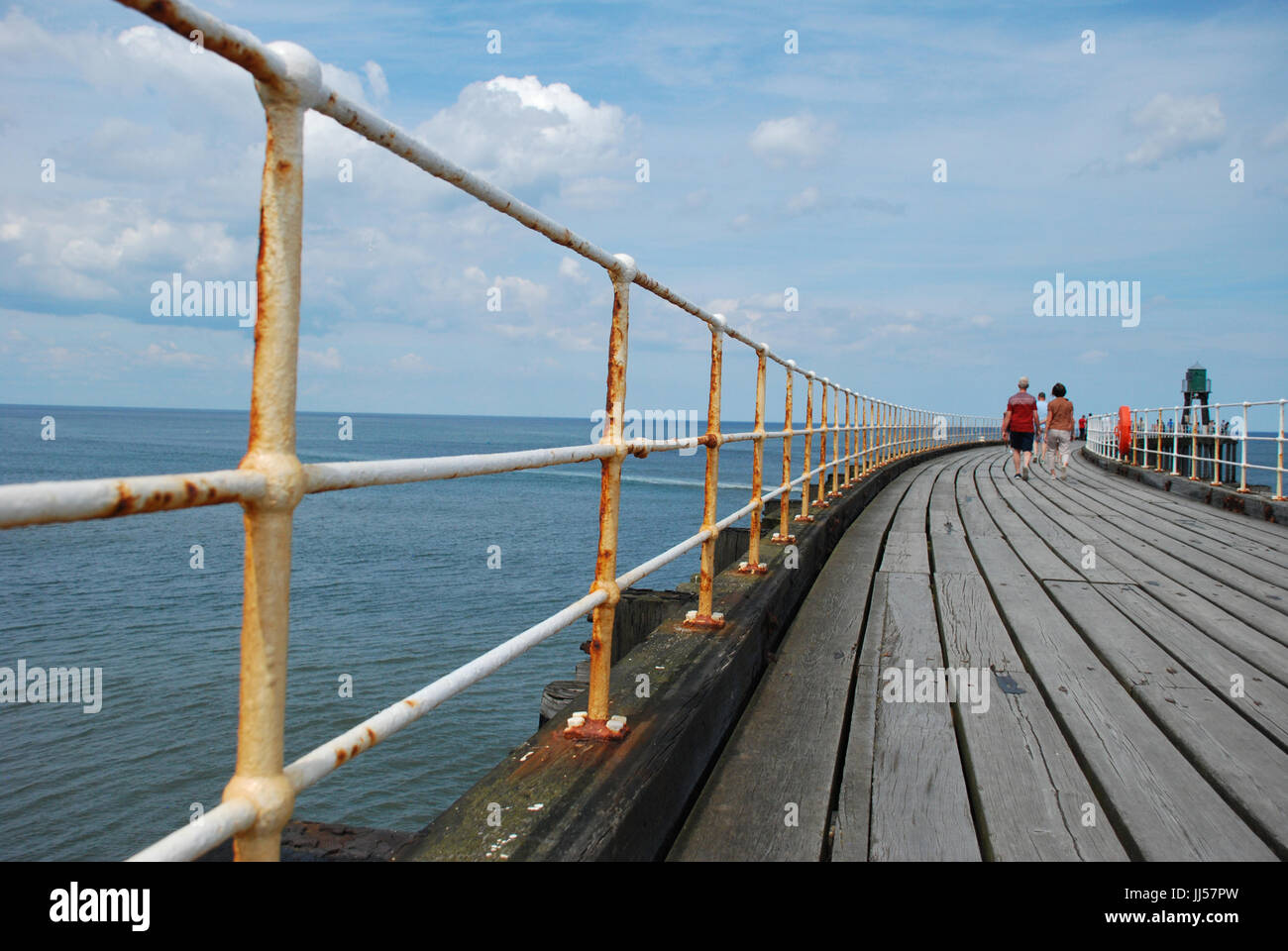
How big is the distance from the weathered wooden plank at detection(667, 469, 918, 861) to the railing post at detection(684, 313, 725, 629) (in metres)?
0.35

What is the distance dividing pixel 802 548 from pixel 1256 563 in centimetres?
338

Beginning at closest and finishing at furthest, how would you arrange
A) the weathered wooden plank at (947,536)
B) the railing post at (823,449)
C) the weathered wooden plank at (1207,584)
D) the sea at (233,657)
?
the weathered wooden plank at (1207,584), the weathered wooden plank at (947,536), the railing post at (823,449), the sea at (233,657)

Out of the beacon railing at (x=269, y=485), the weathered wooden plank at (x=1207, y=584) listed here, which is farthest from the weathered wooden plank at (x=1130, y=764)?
the beacon railing at (x=269, y=485)

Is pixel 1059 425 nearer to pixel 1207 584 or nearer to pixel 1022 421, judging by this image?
pixel 1022 421

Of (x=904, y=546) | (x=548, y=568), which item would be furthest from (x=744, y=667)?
(x=548, y=568)

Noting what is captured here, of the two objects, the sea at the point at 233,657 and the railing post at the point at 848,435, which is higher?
the railing post at the point at 848,435

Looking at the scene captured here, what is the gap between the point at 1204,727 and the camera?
291 centimetres

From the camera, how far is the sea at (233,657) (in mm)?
9711

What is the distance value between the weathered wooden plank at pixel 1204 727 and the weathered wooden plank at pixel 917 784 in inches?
27.5

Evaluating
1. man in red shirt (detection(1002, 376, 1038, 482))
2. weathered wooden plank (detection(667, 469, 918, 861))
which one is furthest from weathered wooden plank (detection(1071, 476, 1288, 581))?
man in red shirt (detection(1002, 376, 1038, 482))

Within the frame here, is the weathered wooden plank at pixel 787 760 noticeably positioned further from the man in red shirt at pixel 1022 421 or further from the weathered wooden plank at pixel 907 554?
the man in red shirt at pixel 1022 421

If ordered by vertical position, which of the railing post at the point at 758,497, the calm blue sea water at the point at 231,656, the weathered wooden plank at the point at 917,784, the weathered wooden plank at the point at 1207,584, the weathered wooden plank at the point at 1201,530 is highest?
the railing post at the point at 758,497

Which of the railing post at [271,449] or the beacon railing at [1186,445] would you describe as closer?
the railing post at [271,449]
